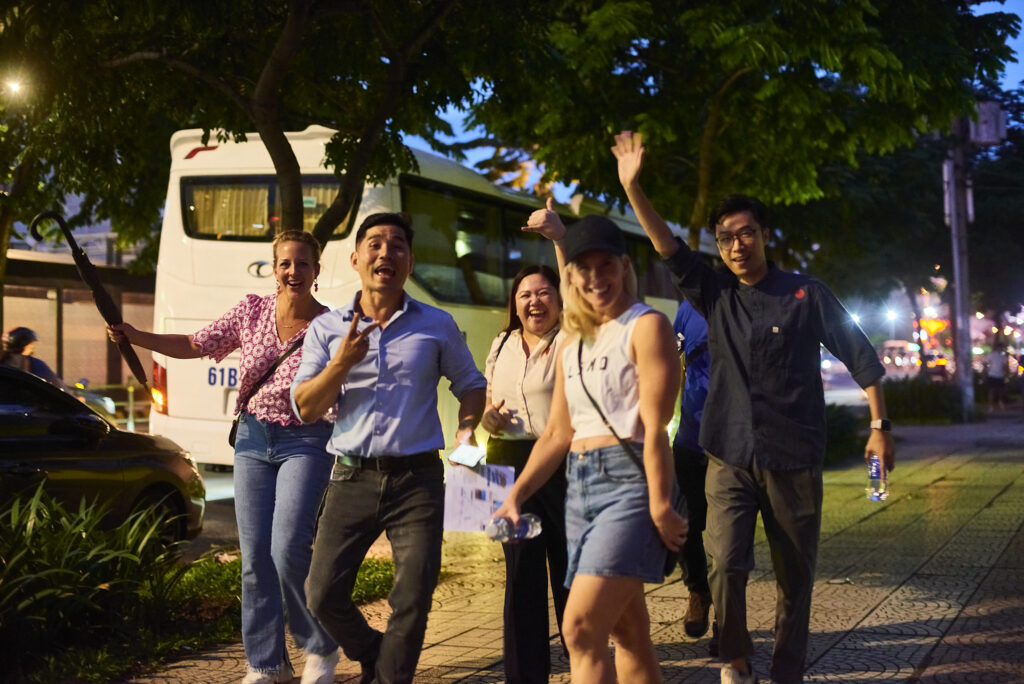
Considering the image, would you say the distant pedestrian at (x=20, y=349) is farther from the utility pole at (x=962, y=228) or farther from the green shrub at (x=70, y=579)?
the utility pole at (x=962, y=228)

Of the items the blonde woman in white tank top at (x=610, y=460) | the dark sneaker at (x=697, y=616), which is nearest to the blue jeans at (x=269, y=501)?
the blonde woman in white tank top at (x=610, y=460)

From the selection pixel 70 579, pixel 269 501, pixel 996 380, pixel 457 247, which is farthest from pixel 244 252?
pixel 996 380

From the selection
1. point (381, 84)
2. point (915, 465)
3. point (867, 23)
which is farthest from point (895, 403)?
point (381, 84)

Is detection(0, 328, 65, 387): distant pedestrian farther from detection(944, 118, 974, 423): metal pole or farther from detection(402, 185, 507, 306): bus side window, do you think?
detection(944, 118, 974, 423): metal pole

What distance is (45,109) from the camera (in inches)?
375

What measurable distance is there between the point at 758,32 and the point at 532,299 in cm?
729

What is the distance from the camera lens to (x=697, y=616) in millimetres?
6387

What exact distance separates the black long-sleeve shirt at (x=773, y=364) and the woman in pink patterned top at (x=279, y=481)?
4.97ft

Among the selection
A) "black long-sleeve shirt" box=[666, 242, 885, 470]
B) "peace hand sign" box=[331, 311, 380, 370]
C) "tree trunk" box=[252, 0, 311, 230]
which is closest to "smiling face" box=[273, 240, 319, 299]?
"peace hand sign" box=[331, 311, 380, 370]

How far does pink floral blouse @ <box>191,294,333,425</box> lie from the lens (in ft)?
16.7

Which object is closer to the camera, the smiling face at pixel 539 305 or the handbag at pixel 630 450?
the handbag at pixel 630 450

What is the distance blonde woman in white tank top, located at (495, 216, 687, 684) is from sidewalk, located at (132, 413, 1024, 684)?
1744 mm

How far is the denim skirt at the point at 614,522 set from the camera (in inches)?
149

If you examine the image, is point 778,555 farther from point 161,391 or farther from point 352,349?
point 161,391
